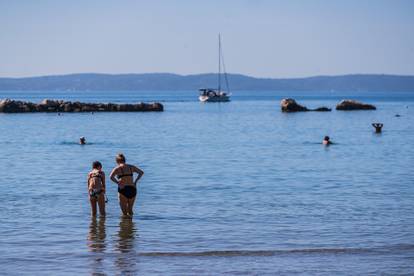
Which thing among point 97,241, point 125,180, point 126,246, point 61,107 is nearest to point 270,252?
point 126,246

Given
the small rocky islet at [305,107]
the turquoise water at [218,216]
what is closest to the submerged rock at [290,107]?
the small rocky islet at [305,107]

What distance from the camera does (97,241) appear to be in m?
18.0

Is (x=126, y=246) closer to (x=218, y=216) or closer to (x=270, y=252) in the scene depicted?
(x=270, y=252)

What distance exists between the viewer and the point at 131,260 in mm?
15828

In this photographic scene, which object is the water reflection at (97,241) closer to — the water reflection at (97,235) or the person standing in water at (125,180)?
the water reflection at (97,235)

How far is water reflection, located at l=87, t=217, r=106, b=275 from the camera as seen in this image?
15.3 m

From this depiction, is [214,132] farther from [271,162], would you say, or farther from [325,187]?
[325,187]

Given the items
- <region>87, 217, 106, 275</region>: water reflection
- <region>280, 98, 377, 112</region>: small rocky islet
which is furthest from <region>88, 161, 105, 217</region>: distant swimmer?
<region>280, 98, 377, 112</region>: small rocky islet

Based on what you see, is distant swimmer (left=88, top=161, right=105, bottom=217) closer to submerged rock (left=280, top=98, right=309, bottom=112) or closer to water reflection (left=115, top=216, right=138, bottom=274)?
water reflection (left=115, top=216, right=138, bottom=274)

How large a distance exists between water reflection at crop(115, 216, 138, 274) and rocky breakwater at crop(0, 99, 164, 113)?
9733 cm

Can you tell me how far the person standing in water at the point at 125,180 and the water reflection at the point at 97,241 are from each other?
2.46 ft

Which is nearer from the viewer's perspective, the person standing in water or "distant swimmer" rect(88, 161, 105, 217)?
the person standing in water

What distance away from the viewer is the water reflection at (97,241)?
15.3 m

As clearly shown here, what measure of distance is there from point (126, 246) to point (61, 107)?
10376cm
